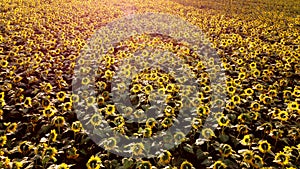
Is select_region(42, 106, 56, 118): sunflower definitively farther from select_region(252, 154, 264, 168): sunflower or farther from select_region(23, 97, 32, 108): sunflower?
select_region(252, 154, 264, 168): sunflower

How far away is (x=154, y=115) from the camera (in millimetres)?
5168

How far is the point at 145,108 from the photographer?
17.0 ft

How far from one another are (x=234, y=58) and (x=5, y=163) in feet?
22.1

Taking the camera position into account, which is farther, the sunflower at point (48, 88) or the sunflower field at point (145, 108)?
the sunflower at point (48, 88)

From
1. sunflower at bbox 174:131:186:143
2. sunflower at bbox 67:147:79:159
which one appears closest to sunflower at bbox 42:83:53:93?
sunflower at bbox 67:147:79:159

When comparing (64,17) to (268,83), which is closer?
(268,83)

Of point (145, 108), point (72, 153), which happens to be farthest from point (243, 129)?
point (72, 153)

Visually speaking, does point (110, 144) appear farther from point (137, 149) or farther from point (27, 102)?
point (27, 102)

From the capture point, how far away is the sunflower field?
12.9ft

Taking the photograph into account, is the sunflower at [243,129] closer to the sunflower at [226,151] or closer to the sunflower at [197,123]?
the sunflower at [197,123]

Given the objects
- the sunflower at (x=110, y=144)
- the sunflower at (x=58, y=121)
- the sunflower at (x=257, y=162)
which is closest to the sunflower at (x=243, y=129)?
the sunflower at (x=257, y=162)

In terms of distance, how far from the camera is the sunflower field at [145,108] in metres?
A: 3.95

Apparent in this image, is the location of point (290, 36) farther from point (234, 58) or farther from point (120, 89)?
point (120, 89)

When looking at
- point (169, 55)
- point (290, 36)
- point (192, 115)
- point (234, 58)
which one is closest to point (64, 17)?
point (169, 55)
